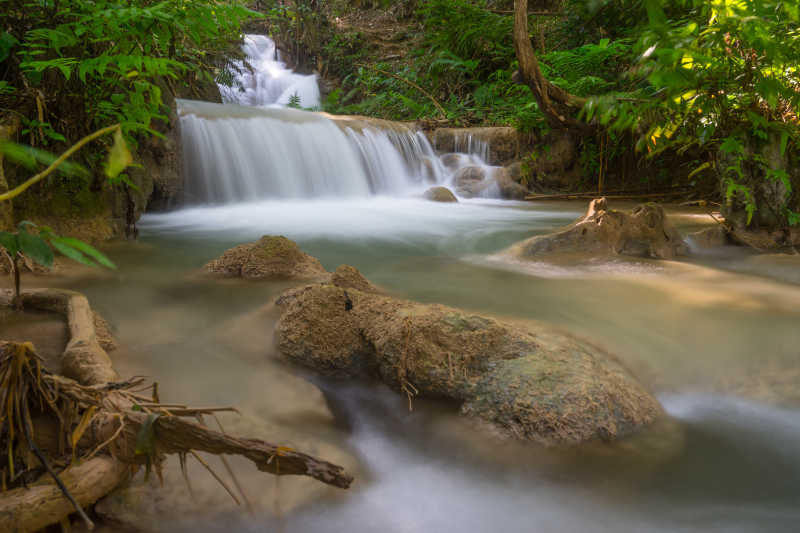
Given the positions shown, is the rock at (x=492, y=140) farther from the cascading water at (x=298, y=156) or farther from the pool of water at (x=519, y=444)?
the pool of water at (x=519, y=444)

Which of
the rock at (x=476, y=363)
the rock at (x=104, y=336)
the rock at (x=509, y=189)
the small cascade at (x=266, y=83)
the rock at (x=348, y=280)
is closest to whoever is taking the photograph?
the rock at (x=476, y=363)

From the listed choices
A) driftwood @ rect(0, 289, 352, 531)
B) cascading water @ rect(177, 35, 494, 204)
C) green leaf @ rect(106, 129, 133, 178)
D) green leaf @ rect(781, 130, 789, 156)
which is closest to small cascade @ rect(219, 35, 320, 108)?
cascading water @ rect(177, 35, 494, 204)

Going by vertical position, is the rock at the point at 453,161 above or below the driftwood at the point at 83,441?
above

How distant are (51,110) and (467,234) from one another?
164 inches

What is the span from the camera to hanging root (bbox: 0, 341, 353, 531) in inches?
44.3

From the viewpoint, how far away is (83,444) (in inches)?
50.0

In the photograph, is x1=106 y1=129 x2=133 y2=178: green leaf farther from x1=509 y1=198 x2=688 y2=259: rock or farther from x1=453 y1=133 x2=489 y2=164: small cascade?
x1=453 y1=133 x2=489 y2=164: small cascade

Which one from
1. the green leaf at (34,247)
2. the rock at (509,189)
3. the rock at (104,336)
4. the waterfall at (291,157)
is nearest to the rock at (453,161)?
the waterfall at (291,157)

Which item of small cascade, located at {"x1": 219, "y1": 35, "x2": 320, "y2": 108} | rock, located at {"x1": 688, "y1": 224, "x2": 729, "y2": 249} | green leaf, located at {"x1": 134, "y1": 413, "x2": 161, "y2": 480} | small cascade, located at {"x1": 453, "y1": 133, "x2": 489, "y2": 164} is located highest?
small cascade, located at {"x1": 219, "y1": 35, "x2": 320, "y2": 108}

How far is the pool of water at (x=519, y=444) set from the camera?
1.54 metres

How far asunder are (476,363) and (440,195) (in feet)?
23.0

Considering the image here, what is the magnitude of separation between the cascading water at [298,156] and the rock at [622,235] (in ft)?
17.3

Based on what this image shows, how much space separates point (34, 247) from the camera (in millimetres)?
885

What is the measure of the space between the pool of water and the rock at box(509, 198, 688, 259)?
0.79 ft
